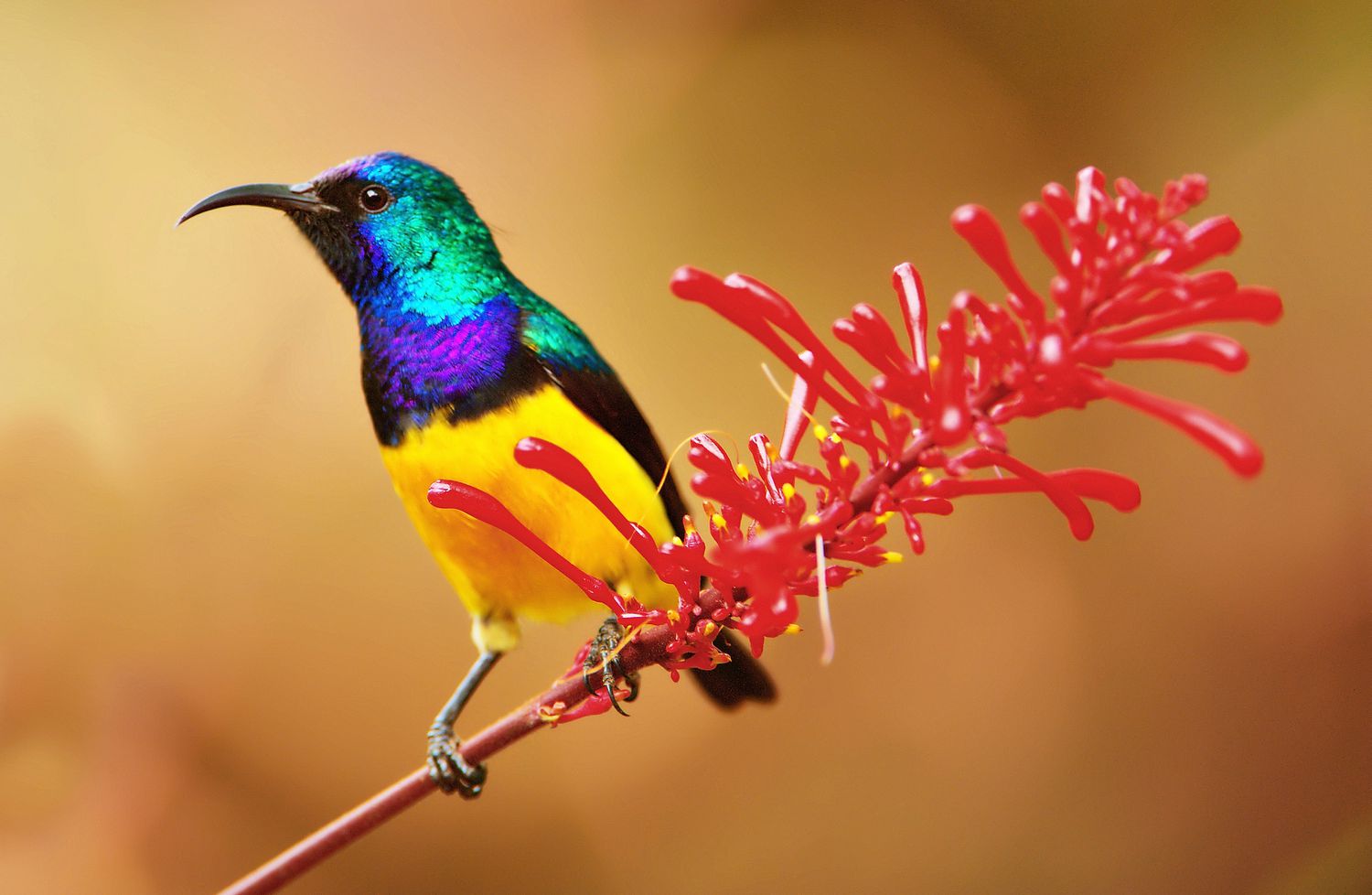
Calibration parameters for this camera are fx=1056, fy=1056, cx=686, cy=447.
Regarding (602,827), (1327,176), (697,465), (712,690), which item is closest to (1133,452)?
(1327,176)

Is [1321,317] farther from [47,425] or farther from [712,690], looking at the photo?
[47,425]

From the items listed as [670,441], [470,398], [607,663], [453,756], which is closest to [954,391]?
[607,663]

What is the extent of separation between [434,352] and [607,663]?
0.26m

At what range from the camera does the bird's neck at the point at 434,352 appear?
74cm

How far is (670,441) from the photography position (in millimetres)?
1181

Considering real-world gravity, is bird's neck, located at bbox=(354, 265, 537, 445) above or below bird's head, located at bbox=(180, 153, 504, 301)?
below

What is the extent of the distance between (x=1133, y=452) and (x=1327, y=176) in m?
0.34

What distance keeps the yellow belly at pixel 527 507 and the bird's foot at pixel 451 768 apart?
0.10 metres

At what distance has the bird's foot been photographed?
0.76 m

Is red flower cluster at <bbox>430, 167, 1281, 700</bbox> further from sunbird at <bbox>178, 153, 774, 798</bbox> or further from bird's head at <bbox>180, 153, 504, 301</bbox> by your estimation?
bird's head at <bbox>180, 153, 504, 301</bbox>

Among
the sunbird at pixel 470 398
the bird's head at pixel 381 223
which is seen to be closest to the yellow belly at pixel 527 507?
the sunbird at pixel 470 398

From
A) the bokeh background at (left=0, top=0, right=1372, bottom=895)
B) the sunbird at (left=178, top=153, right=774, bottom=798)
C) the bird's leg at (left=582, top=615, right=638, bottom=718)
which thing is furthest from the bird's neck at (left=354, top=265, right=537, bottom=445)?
the bokeh background at (left=0, top=0, right=1372, bottom=895)

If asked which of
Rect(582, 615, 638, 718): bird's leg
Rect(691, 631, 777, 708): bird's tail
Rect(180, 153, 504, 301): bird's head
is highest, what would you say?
Rect(180, 153, 504, 301): bird's head

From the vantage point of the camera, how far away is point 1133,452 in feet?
3.94
